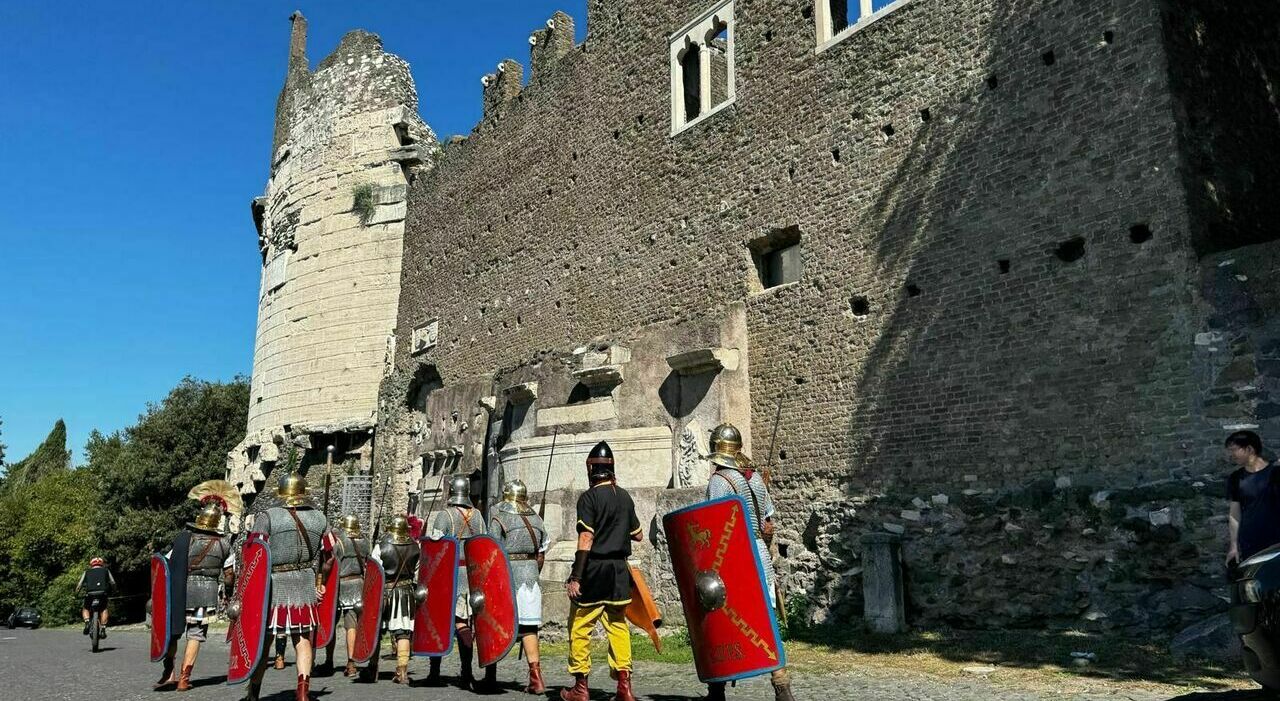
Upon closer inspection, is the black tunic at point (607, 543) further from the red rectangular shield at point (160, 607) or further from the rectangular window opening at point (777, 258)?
the rectangular window opening at point (777, 258)

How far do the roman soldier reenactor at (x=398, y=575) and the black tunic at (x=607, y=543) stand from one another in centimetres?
326

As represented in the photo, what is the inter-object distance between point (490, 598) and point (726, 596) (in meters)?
2.48

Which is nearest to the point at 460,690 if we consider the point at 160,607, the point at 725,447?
the point at 725,447

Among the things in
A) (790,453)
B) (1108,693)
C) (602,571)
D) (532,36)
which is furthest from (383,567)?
(532,36)

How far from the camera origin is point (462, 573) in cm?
829

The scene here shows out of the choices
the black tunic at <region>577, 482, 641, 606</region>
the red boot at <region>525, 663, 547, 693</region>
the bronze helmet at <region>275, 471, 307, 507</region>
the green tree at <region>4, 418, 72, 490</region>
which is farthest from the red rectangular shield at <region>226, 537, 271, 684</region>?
the green tree at <region>4, 418, 72, 490</region>

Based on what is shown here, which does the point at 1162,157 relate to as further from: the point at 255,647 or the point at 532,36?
the point at 532,36

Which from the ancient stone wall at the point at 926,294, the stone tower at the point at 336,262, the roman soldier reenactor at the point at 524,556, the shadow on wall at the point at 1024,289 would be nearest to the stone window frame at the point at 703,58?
the ancient stone wall at the point at 926,294

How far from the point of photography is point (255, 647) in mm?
6777

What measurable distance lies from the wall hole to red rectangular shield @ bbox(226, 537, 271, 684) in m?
7.91

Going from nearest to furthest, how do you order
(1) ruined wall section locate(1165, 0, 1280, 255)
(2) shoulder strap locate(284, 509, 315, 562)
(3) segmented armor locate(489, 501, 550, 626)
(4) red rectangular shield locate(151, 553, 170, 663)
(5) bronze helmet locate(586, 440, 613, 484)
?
(5) bronze helmet locate(586, 440, 613, 484)
(2) shoulder strap locate(284, 509, 315, 562)
(3) segmented armor locate(489, 501, 550, 626)
(4) red rectangular shield locate(151, 553, 170, 663)
(1) ruined wall section locate(1165, 0, 1280, 255)

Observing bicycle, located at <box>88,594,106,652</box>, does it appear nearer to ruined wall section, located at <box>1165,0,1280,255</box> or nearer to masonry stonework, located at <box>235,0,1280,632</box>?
masonry stonework, located at <box>235,0,1280,632</box>

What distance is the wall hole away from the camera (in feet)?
31.7

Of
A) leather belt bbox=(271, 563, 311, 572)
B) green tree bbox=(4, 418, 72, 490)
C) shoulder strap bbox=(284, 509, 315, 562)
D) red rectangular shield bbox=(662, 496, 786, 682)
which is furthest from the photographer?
green tree bbox=(4, 418, 72, 490)
